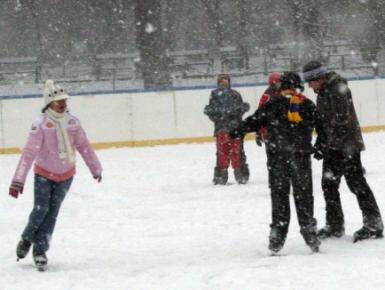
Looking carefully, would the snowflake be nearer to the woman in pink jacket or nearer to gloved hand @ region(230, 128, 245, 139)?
the woman in pink jacket

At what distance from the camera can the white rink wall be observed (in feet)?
64.2

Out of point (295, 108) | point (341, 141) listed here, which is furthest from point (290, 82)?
point (341, 141)

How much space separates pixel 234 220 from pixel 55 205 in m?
2.55

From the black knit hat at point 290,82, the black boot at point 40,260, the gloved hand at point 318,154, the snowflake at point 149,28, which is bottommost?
the black boot at point 40,260

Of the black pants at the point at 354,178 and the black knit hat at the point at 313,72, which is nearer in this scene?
the black knit hat at the point at 313,72

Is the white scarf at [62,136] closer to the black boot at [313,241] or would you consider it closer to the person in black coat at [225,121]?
the black boot at [313,241]

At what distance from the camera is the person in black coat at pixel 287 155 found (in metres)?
6.90

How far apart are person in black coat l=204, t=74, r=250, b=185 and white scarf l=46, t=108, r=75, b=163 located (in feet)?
19.5

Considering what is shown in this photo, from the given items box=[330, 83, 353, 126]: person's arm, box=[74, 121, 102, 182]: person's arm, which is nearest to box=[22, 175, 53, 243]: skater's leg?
box=[74, 121, 102, 182]: person's arm

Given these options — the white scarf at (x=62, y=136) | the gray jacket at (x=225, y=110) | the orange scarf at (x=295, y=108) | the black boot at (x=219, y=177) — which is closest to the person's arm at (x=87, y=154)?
the white scarf at (x=62, y=136)

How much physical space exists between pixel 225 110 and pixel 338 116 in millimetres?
5754

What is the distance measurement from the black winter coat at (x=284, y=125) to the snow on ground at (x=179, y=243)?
847mm

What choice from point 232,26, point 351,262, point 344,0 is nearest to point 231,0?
point 232,26

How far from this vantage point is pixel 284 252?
7113 millimetres
